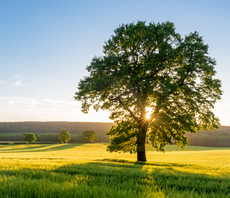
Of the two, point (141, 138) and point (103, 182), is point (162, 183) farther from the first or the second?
point (141, 138)

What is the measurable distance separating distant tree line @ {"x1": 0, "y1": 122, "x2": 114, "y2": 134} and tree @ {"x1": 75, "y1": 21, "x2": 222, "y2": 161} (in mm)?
157095

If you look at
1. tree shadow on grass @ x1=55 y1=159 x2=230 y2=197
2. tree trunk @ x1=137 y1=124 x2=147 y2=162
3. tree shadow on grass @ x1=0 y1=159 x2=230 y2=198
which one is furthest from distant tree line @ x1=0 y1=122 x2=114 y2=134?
tree shadow on grass @ x1=0 y1=159 x2=230 y2=198

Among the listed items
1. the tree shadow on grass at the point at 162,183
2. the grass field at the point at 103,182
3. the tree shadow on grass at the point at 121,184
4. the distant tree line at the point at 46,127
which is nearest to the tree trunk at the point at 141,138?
the grass field at the point at 103,182

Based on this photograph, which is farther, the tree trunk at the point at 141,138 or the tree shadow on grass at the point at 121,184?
the tree trunk at the point at 141,138

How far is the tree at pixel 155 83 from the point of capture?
1783cm

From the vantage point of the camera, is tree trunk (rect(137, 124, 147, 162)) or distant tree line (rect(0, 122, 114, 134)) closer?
tree trunk (rect(137, 124, 147, 162))

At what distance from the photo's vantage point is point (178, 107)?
19781mm

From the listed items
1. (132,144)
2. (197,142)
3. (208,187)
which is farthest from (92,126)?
(208,187)

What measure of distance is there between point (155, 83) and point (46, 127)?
188 m

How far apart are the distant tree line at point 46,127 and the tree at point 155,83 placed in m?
157

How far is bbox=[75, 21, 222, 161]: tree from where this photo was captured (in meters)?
17.8

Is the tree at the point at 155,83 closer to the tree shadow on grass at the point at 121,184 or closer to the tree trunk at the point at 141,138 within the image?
the tree trunk at the point at 141,138

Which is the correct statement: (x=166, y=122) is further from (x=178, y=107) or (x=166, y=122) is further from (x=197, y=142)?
(x=197, y=142)

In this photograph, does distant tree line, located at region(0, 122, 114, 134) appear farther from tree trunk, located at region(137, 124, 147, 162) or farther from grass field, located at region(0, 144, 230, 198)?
grass field, located at region(0, 144, 230, 198)
